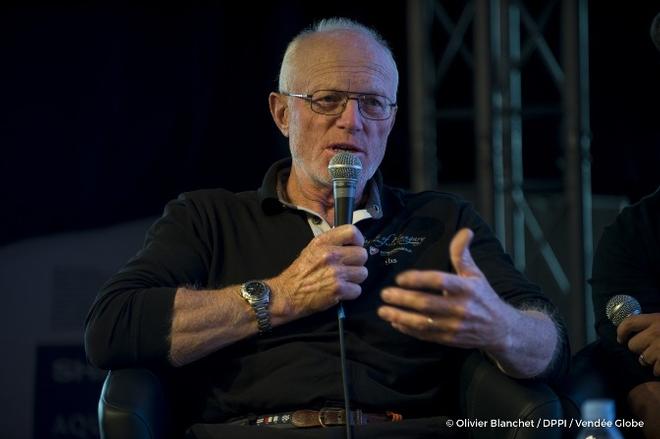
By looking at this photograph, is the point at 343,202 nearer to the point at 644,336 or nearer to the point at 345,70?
the point at 345,70

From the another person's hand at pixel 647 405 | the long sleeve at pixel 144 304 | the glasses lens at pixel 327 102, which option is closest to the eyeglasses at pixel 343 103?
the glasses lens at pixel 327 102

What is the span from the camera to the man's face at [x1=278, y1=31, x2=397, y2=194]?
8.81ft

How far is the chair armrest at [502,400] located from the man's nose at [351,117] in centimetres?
71

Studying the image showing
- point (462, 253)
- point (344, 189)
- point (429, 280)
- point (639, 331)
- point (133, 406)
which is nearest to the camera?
point (429, 280)

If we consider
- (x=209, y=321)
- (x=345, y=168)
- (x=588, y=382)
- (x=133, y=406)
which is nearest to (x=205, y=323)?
(x=209, y=321)

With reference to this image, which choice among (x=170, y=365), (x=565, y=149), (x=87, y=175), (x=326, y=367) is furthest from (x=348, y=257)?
(x=87, y=175)

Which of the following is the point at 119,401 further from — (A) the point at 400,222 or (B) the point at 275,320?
(A) the point at 400,222

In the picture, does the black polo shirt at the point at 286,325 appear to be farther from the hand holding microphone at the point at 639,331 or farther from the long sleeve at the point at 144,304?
the hand holding microphone at the point at 639,331

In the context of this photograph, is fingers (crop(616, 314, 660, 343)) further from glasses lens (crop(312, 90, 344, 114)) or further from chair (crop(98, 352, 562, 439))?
glasses lens (crop(312, 90, 344, 114))

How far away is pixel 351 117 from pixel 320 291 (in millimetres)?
575

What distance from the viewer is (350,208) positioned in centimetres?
231

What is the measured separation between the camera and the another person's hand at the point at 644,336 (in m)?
2.49

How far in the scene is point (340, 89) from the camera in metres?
2.69

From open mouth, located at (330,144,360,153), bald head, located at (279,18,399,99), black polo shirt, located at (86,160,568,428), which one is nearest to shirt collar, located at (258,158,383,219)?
black polo shirt, located at (86,160,568,428)
